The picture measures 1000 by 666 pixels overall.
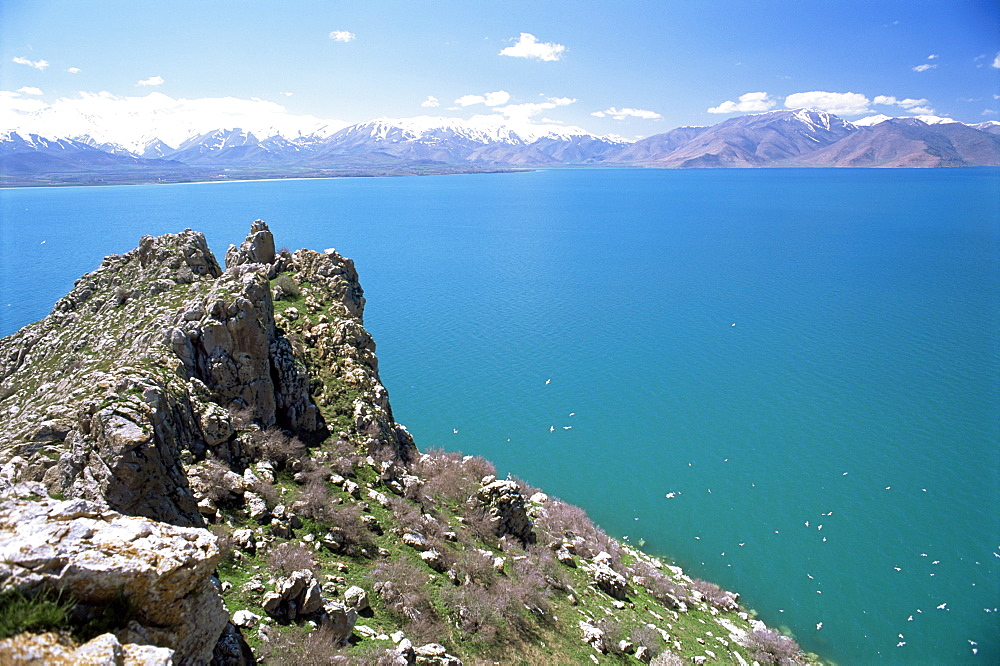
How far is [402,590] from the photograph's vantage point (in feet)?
44.8

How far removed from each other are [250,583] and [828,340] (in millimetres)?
59651

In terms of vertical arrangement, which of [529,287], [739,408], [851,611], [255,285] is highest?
[255,285]

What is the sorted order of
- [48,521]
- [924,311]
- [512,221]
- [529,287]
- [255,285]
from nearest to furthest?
[48,521], [255,285], [924,311], [529,287], [512,221]

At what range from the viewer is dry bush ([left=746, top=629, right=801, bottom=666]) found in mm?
19203

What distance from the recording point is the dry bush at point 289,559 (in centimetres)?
1207

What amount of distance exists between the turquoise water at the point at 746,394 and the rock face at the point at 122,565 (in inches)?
989

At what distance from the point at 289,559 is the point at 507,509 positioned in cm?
1031

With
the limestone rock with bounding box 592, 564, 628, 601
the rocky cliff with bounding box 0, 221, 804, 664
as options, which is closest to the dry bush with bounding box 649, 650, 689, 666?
the rocky cliff with bounding box 0, 221, 804, 664

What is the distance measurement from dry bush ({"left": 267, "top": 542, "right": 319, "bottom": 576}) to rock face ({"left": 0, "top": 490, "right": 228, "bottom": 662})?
4.46 meters

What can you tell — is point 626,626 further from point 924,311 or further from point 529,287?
point 924,311

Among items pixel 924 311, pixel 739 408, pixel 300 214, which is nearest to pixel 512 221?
pixel 300 214

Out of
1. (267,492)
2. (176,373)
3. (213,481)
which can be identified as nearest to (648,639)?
(267,492)

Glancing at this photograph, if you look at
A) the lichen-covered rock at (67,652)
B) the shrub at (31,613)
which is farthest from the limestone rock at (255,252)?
the lichen-covered rock at (67,652)

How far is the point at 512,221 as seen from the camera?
145m
